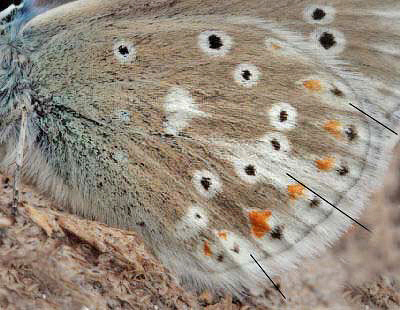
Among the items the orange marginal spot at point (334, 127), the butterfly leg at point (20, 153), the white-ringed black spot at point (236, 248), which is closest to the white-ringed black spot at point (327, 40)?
the orange marginal spot at point (334, 127)

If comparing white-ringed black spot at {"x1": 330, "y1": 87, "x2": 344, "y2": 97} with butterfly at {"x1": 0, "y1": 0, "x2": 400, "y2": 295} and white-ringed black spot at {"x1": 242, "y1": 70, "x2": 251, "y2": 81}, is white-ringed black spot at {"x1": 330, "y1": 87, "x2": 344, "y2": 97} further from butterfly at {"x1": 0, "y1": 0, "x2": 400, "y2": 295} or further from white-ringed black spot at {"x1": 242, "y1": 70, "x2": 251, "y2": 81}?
white-ringed black spot at {"x1": 242, "y1": 70, "x2": 251, "y2": 81}

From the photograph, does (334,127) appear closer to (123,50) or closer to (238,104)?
(238,104)

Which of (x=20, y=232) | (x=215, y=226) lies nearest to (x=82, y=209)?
(x=20, y=232)

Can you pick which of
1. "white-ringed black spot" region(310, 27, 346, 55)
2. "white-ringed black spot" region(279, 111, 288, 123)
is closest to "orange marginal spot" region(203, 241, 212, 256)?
"white-ringed black spot" region(279, 111, 288, 123)

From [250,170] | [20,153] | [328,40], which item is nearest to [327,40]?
[328,40]

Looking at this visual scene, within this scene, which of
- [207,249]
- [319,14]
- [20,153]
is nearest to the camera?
[319,14]

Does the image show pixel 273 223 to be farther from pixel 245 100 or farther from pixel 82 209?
pixel 82 209
